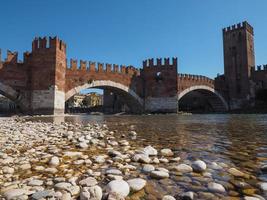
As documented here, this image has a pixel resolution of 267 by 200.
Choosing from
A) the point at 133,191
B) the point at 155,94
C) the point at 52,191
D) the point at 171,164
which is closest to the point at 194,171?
the point at 171,164

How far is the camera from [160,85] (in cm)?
A: 2777

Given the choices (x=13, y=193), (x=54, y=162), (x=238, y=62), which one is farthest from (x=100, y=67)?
(x=238, y=62)

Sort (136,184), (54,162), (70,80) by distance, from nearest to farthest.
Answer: (136,184), (54,162), (70,80)

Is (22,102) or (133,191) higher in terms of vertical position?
(22,102)

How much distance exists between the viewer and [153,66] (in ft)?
91.3

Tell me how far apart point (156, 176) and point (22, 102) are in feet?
62.2

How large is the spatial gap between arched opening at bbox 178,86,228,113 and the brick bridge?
13.8 feet

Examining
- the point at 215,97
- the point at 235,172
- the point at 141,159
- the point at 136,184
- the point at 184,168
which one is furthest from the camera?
the point at 215,97

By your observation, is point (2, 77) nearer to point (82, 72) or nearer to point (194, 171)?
point (82, 72)

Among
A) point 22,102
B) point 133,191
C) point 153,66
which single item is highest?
point 153,66

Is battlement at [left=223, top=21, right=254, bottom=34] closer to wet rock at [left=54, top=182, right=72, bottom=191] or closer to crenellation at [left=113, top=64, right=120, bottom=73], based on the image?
crenellation at [left=113, top=64, right=120, bottom=73]

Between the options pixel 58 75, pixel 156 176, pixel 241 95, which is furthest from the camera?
pixel 241 95

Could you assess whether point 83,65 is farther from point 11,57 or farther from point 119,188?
point 119,188

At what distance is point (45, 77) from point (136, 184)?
18588 mm
